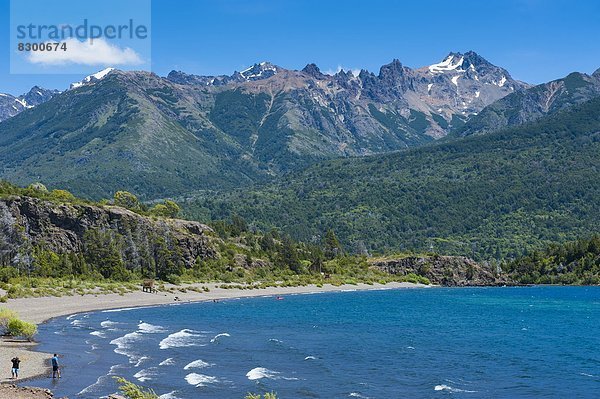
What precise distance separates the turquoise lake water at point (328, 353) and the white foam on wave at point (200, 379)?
0.07 m

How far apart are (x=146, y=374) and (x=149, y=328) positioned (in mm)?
29508

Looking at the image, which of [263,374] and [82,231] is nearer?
[263,374]

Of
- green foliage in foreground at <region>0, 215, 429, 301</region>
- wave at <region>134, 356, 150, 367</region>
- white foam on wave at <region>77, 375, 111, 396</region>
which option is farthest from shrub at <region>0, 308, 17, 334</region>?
green foliage in foreground at <region>0, 215, 429, 301</region>

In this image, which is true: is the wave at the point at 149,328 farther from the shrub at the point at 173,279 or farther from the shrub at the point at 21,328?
the shrub at the point at 173,279

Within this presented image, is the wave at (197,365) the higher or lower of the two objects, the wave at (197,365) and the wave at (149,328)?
the higher

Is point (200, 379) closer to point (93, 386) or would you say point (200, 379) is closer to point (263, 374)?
point (263, 374)

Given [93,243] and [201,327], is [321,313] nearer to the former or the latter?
[201,327]

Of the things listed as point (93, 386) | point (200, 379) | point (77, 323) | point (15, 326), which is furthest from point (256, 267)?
point (93, 386)

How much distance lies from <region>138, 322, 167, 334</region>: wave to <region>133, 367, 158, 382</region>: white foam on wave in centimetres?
2377

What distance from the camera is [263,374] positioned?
5322cm

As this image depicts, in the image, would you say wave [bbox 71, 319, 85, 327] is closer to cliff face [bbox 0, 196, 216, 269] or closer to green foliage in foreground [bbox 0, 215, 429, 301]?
green foliage in foreground [bbox 0, 215, 429, 301]

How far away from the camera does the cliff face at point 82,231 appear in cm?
13062

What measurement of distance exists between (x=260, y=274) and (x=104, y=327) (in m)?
96.9

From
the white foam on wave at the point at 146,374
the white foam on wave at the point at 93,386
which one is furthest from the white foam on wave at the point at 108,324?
the white foam on wave at the point at 93,386
